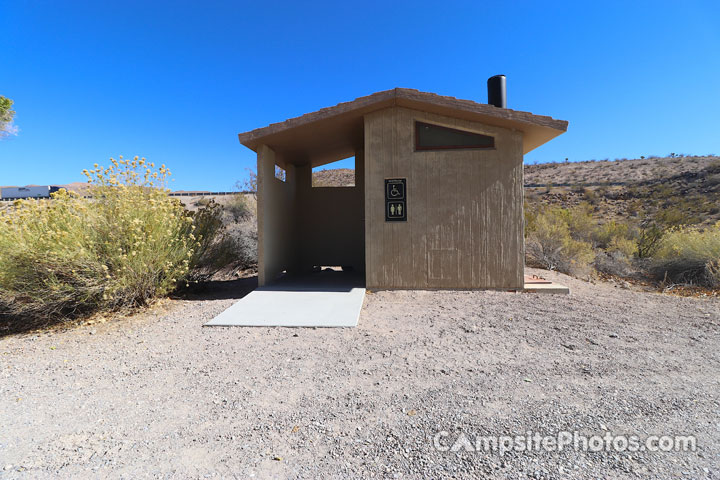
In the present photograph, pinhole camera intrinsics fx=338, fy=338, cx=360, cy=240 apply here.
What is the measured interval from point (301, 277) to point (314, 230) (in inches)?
68.3

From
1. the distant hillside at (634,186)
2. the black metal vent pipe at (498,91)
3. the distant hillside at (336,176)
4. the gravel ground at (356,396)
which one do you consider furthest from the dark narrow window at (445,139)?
the distant hillside at (336,176)

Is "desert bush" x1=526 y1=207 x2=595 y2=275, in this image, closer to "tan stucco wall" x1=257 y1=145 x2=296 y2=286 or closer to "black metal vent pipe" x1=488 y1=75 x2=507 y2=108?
"black metal vent pipe" x1=488 y1=75 x2=507 y2=108

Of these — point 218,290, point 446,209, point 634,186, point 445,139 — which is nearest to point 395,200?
point 446,209

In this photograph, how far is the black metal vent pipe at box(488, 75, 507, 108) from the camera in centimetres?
683

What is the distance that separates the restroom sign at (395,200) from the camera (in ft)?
20.9

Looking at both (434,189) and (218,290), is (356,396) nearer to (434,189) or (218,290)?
Result: (434,189)

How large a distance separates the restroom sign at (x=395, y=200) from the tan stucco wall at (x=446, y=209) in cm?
10

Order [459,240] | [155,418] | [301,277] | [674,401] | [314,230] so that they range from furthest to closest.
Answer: [314,230]
[301,277]
[459,240]
[674,401]
[155,418]

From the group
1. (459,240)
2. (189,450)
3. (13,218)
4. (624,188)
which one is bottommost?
(189,450)

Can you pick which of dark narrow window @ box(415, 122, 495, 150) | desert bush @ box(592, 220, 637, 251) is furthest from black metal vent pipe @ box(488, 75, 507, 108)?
desert bush @ box(592, 220, 637, 251)

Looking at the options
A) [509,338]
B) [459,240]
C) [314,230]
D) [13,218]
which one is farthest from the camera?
[314,230]

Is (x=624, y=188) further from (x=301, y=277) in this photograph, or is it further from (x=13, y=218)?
(x=13, y=218)

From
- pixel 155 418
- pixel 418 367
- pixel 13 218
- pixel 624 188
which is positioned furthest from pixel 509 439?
pixel 624 188

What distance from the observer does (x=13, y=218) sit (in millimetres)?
4816
